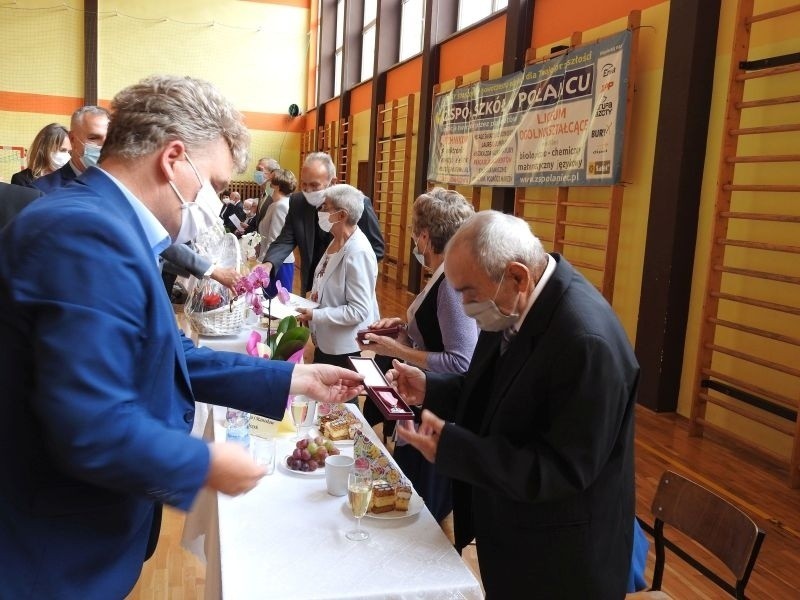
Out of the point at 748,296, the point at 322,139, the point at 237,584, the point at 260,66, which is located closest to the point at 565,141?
the point at 748,296

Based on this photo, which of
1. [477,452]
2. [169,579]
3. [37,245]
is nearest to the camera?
[37,245]

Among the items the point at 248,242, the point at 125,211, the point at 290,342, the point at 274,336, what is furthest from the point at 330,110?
the point at 125,211

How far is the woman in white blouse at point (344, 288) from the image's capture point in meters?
3.24

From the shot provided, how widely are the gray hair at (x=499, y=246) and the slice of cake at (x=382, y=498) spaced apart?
0.56m

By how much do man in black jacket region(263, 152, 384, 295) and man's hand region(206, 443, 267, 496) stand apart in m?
3.55

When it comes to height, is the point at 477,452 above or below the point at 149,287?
below

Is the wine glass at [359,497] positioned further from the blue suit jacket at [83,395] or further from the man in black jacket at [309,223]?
the man in black jacket at [309,223]

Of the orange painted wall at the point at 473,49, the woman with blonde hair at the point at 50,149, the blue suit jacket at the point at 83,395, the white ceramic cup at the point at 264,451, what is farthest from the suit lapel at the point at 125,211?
the orange painted wall at the point at 473,49

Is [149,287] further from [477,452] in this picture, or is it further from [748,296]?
[748,296]

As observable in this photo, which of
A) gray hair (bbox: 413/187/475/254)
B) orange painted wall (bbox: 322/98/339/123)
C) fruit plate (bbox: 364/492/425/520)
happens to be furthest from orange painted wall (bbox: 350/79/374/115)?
fruit plate (bbox: 364/492/425/520)

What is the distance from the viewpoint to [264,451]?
1.84 m

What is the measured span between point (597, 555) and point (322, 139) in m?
14.6

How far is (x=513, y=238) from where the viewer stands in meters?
1.55

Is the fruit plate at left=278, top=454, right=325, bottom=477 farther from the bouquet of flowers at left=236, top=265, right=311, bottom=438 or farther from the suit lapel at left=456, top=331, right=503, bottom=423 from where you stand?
the suit lapel at left=456, top=331, right=503, bottom=423
